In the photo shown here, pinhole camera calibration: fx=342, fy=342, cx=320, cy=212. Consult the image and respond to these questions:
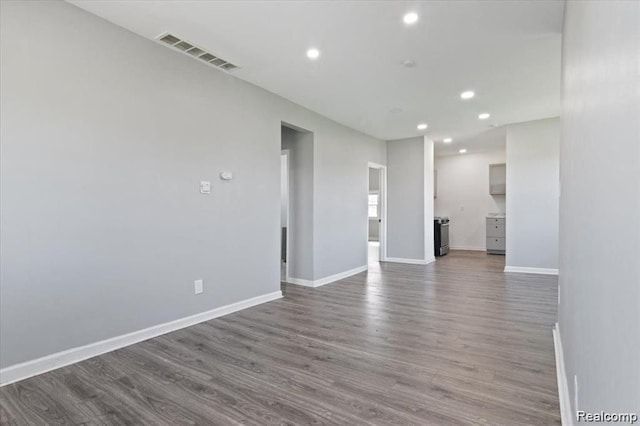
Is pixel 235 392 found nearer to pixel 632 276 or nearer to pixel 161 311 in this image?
pixel 161 311

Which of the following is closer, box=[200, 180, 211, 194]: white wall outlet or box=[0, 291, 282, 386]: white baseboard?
box=[0, 291, 282, 386]: white baseboard

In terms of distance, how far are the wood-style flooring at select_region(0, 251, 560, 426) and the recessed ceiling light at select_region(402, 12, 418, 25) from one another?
2.69 m

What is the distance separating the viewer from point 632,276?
64cm

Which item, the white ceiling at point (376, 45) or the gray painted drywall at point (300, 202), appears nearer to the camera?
the white ceiling at point (376, 45)

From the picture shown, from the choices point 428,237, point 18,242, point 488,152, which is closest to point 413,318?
point 18,242

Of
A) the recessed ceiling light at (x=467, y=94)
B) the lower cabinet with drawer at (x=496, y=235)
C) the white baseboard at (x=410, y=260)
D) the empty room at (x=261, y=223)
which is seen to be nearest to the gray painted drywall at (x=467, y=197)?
the lower cabinet with drawer at (x=496, y=235)

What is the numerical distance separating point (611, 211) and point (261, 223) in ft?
12.3

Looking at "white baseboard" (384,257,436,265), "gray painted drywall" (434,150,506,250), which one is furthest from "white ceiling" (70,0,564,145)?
"gray painted drywall" (434,150,506,250)

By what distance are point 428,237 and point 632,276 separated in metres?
6.90

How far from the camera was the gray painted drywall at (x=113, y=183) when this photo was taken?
2367 millimetres

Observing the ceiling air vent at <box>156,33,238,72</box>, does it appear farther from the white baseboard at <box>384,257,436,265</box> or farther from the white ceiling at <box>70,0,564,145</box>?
the white baseboard at <box>384,257,436,265</box>

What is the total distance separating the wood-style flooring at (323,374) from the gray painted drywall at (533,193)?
242 centimetres

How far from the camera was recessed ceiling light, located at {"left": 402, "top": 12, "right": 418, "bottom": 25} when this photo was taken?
272cm

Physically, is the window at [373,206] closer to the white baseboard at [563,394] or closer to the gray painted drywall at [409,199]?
the gray painted drywall at [409,199]
